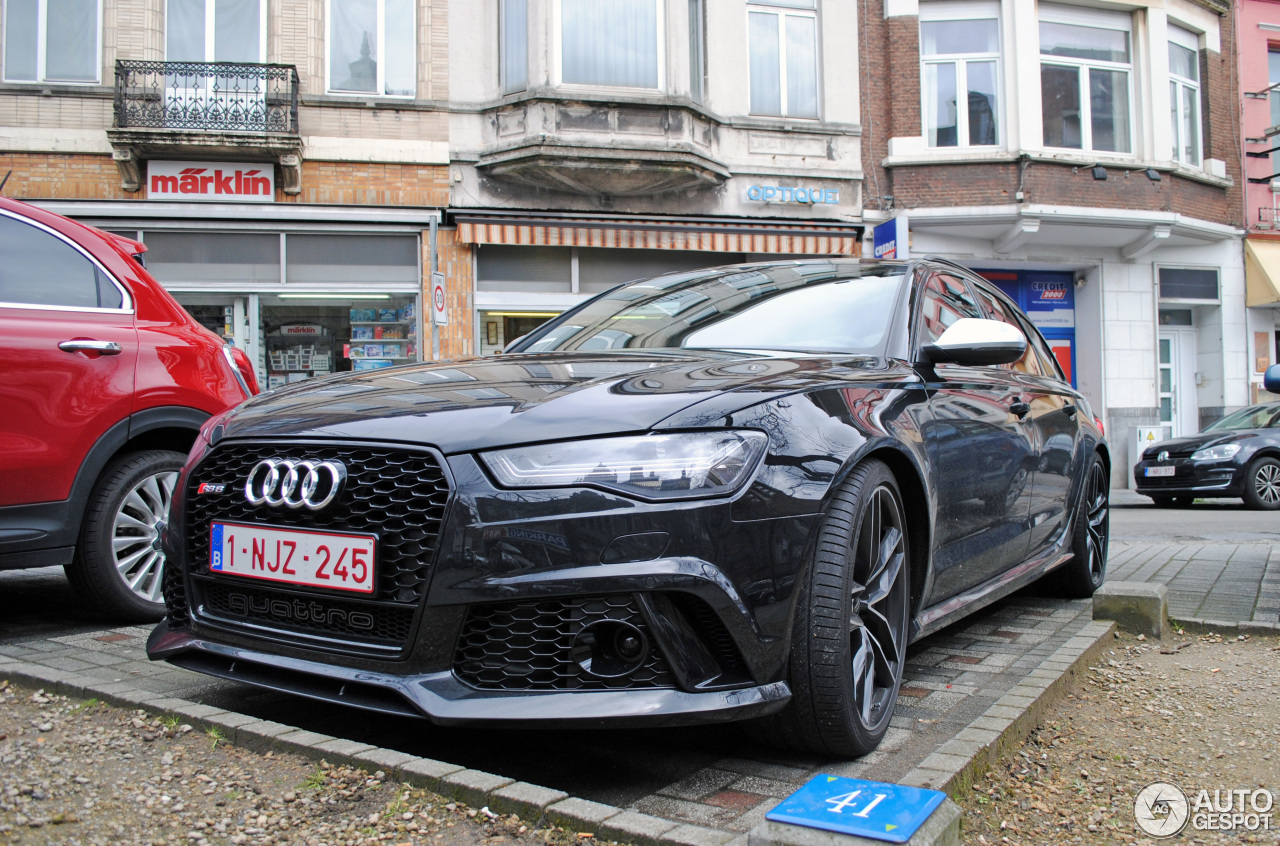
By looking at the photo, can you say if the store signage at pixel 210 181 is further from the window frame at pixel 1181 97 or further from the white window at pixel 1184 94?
the white window at pixel 1184 94

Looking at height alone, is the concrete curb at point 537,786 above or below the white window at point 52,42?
below

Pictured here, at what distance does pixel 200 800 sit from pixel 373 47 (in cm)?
1430

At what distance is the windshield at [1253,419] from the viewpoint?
13422 millimetres

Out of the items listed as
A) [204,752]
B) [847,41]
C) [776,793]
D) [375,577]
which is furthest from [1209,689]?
[847,41]

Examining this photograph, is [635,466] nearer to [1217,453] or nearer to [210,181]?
[1217,453]

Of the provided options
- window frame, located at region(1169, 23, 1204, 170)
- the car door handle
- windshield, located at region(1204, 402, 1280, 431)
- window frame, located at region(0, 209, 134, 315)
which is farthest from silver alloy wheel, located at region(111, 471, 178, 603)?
window frame, located at region(1169, 23, 1204, 170)

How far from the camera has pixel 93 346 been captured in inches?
154

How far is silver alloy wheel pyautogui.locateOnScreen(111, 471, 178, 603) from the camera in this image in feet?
13.2

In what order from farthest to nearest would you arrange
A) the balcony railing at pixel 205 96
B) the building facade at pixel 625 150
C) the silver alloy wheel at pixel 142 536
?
the building facade at pixel 625 150
the balcony railing at pixel 205 96
the silver alloy wheel at pixel 142 536

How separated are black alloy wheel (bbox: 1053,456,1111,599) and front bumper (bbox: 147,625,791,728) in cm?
311

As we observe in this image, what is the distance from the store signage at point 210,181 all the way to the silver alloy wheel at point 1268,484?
13634 millimetres

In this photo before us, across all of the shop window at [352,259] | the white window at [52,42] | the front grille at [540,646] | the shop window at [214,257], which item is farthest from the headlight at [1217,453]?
the white window at [52,42]

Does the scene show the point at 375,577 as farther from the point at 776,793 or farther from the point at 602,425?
the point at 776,793

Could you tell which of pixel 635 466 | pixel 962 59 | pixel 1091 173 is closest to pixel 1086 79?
pixel 1091 173
